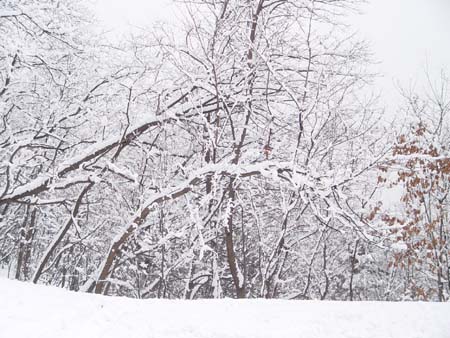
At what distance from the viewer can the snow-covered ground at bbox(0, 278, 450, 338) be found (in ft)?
10.5

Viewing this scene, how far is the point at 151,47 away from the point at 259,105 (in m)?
2.08

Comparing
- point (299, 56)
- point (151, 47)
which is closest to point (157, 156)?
point (151, 47)

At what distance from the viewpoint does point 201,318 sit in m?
3.61

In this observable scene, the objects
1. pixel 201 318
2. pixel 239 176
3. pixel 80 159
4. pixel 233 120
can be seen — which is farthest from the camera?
pixel 233 120

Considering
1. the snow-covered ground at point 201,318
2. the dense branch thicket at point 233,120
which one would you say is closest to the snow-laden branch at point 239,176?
the dense branch thicket at point 233,120

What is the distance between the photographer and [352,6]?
661 centimetres

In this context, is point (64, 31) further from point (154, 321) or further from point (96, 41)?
point (154, 321)

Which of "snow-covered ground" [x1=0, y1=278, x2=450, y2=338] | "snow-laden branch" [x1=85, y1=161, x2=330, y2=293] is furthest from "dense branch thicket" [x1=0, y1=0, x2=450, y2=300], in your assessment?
"snow-covered ground" [x1=0, y1=278, x2=450, y2=338]

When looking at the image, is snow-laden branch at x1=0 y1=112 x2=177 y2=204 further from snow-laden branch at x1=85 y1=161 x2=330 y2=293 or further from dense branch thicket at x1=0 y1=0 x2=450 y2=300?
snow-laden branch at x1=85 y1=161 x2=330 y2=293

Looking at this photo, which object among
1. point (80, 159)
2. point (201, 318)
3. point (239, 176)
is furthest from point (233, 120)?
point (201, 318)

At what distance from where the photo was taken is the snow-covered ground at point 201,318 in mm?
3191

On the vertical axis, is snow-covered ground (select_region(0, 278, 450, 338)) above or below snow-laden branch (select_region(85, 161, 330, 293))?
below

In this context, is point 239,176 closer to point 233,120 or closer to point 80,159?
point 233,120

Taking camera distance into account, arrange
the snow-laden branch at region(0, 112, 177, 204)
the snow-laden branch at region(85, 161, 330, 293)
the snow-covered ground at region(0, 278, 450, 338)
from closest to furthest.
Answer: the snow-covered ground at region(0, 278, 450, 338) < the snow-laden branch at region(85, 161, 330, 293) < the snow-laden branch at region(0, 112, 177, 204)
